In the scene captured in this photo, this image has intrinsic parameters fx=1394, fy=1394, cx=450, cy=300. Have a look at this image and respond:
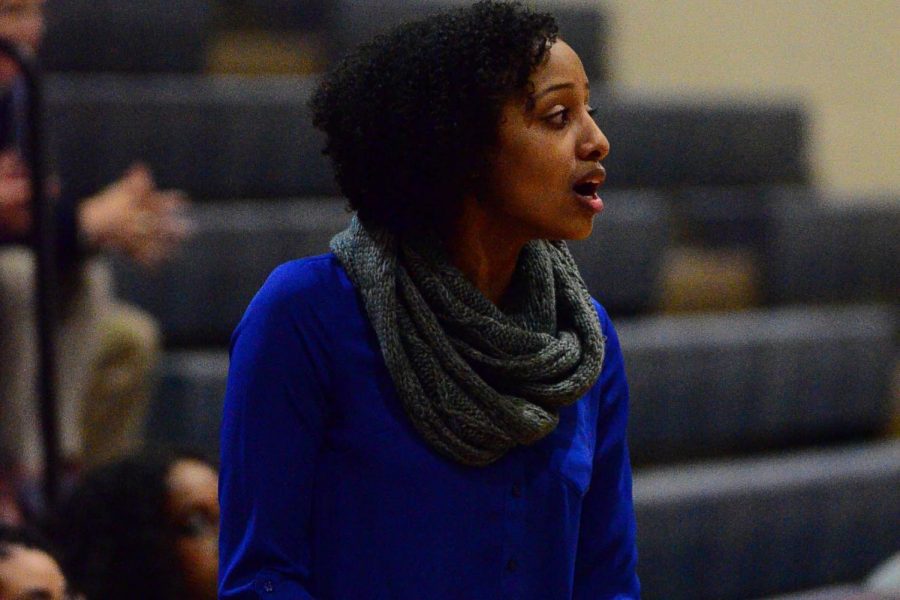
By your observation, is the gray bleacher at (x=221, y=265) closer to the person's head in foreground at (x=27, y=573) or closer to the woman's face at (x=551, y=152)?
the person's head in foreground at (x=27, y=573)

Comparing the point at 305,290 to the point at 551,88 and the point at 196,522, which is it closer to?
the point at 551,88

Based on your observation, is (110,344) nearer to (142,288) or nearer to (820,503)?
(142,288)

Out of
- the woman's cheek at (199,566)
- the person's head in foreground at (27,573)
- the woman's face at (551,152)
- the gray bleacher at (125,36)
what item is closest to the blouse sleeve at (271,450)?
the woman's face at (551,152)

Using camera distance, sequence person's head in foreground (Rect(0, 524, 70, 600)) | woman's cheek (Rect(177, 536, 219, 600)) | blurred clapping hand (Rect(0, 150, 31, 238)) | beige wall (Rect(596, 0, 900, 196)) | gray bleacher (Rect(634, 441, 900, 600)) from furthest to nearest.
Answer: beige wall (Rect(596, 0, 900, 196)) < gray bleacher (Rect(634, 441, 900, 600)) < blurred clapping hand (Rect(0, 150, 31, 238)) < woman's cheek (Rect(177, 536, 219, 600)) < person's head in foreground (Rect(0, 524, 70, 600))

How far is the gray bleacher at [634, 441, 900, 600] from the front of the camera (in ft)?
4.97

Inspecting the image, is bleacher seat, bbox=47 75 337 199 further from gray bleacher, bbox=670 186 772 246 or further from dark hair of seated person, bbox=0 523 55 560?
dark hair of seated person, bbox=0 523 55 560

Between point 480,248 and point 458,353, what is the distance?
0.05 meters

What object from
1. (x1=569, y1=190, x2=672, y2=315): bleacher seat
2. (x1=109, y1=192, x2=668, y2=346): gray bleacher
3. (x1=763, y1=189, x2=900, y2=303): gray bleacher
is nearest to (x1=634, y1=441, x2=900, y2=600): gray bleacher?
(x1=569, y1=190, x2=672, y2=315): bleacher seat

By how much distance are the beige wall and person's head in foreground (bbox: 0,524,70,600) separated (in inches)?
65.0

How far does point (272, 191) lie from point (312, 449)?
135cm

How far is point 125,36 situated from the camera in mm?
1908

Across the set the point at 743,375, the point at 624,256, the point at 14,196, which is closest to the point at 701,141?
the point at 624,256

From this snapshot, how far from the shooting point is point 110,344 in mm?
1415

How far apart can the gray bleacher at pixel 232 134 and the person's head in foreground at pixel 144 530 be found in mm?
446
